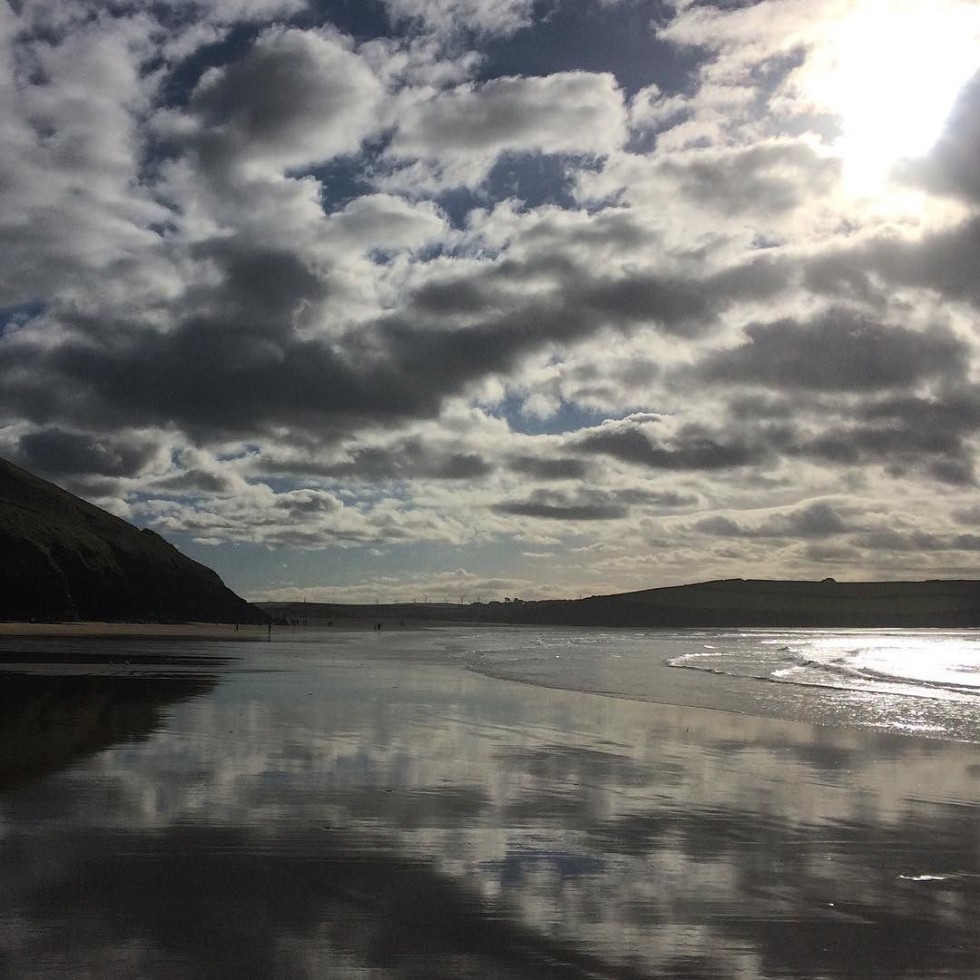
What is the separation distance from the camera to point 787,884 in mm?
9219

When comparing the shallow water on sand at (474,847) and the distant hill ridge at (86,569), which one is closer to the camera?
the shallow water on sand at (474,847)

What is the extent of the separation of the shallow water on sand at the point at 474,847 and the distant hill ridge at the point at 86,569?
3408 inches

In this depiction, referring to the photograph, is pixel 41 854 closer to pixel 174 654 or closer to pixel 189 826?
pixel 189 826

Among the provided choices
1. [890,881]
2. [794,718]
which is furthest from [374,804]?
[794,718]

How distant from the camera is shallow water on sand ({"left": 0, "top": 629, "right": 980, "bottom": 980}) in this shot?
7176 mm

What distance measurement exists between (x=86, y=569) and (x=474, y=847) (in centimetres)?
11453

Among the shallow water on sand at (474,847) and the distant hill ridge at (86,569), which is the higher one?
the distant hill ridge at (86,569)

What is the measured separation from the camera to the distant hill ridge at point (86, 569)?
101 m

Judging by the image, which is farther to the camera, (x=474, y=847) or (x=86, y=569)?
(x=86, y=569)

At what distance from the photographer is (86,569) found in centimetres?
11450

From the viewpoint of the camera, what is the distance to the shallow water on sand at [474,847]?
7.18 m

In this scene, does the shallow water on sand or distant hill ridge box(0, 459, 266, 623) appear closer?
the shallow water on sand

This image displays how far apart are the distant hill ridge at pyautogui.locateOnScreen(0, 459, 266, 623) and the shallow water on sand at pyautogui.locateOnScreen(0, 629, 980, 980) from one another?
8658 centimetres

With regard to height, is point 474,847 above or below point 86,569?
below
